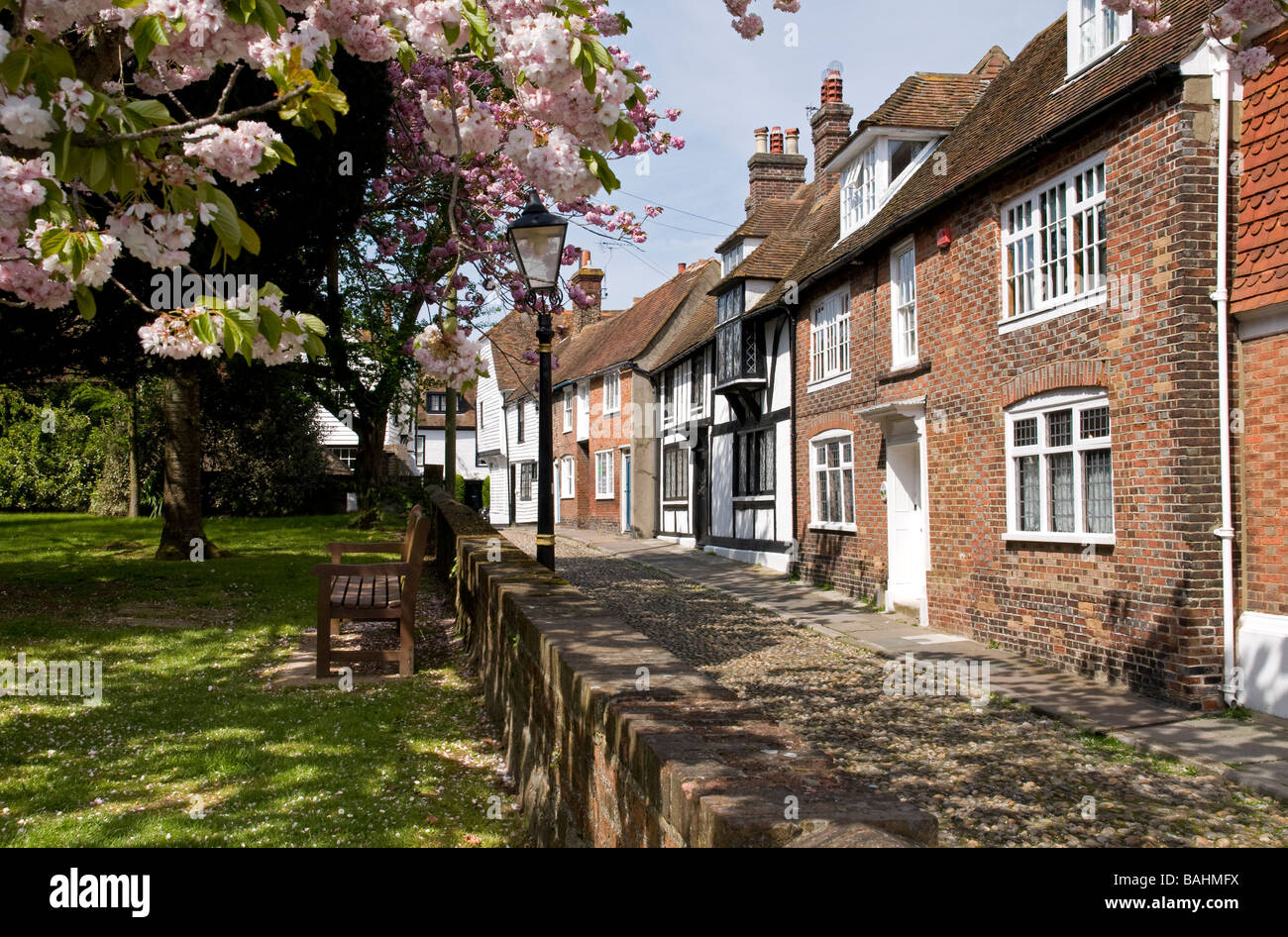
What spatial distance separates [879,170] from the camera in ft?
54.7

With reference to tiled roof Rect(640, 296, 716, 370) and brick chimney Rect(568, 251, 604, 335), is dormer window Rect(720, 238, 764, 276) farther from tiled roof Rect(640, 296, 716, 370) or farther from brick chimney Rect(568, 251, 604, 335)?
brick chimney Rect(568, 251, 604, 335)

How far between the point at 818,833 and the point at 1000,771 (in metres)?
5.29

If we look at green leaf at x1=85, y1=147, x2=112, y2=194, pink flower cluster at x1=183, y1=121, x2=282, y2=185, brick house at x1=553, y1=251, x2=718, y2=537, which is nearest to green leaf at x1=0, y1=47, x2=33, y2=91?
green leaf at x1=85, y1=147, x2=112, y2=194

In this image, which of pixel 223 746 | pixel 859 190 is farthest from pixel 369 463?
pixel 223 746

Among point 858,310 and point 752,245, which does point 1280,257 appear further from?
point 752,245

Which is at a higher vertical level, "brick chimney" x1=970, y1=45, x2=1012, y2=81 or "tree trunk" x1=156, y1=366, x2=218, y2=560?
"brick chimney" x1=970, y1=45, x2=1012, y2=81

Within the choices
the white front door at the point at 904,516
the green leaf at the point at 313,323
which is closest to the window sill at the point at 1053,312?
the white front door at the point at 904,516

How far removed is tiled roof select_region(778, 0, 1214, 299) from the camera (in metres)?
9.58

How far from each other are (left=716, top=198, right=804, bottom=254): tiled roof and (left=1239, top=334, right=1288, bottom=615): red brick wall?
15938 millimetres

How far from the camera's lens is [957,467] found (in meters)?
13.0

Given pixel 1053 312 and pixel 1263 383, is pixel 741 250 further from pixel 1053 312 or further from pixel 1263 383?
pixel 1263 383

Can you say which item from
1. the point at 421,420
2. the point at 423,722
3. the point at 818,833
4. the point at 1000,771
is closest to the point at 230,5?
the point at 818,833

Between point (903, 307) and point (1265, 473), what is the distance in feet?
23.2

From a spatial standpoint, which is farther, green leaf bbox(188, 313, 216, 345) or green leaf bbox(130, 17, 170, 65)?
green leaf bbox(188, 313, 216, 345)
